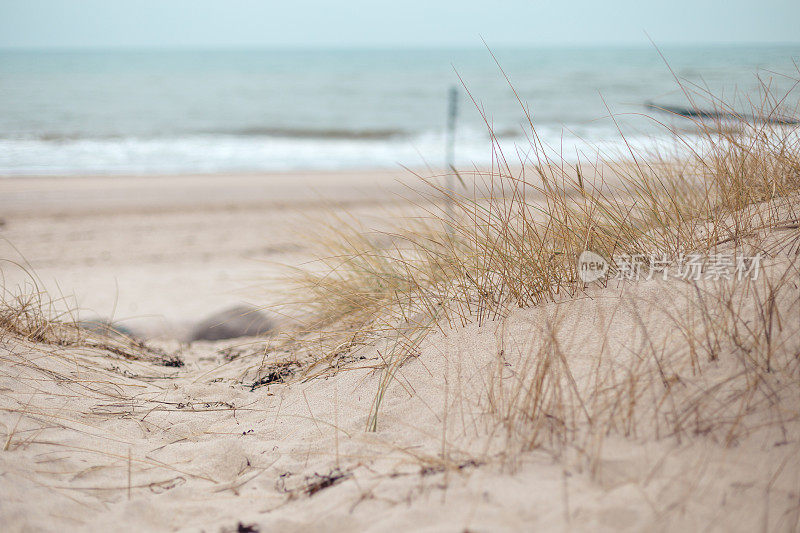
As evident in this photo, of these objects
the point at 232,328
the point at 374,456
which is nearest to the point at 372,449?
the point at 374,456

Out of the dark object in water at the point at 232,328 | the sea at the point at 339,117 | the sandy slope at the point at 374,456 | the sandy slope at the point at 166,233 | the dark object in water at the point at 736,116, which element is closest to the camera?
the sandy slope at the point at 374,456

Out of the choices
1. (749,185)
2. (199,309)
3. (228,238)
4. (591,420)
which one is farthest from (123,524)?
(228,238)

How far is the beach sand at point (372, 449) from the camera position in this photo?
4.25ft

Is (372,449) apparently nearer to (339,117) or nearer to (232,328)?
(232,328)

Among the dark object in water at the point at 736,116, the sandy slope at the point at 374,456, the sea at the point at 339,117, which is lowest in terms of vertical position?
the sandy slope at the point at 374,456

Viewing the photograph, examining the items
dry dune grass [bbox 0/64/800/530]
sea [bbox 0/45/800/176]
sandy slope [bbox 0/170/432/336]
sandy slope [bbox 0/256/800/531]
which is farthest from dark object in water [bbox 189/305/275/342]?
sea [bbox 0/45/800/176]

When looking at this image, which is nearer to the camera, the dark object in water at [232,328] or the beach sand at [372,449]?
the beach sand at [372,449]

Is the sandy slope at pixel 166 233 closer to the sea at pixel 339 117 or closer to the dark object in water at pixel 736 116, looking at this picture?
the sea at pixel 339 117

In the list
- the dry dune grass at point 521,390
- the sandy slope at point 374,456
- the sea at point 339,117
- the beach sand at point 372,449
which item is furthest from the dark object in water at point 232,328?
the sea at point 339,117

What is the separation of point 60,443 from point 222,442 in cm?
53

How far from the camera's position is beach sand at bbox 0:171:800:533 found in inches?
51.1

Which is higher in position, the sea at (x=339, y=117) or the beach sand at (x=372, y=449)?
the sea at (x=339, y=117)

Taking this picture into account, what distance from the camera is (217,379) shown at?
255 centimetres

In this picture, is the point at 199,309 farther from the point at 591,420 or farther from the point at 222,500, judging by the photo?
the point at 591,420
